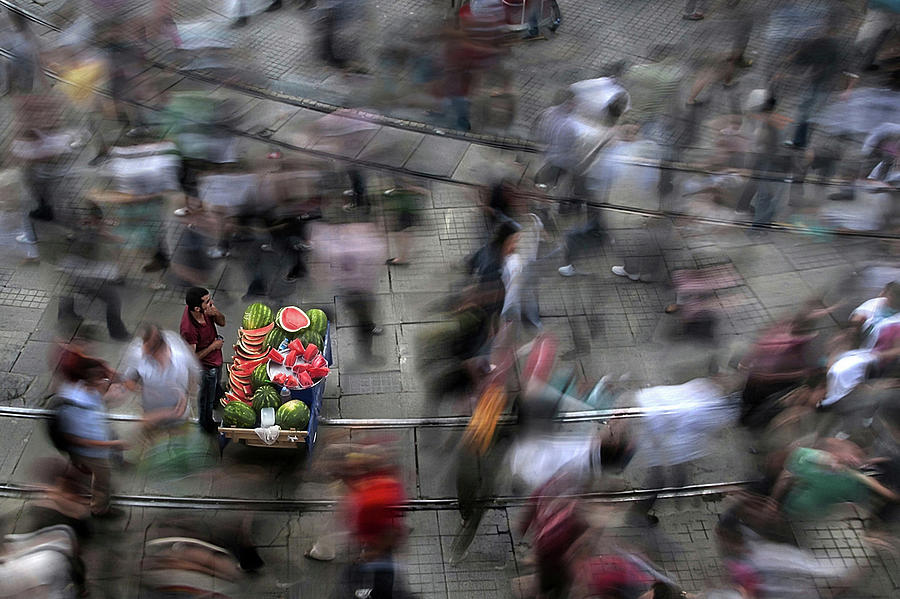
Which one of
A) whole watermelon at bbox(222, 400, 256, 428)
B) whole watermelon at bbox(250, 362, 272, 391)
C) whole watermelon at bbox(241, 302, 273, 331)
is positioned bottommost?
whole watermelon at bbox(222, 400, 256, 428)

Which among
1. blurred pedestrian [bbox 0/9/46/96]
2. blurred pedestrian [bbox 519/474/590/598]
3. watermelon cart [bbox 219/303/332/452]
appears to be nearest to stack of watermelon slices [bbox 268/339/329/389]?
watermelon cart [bbox 219/303/332/452]

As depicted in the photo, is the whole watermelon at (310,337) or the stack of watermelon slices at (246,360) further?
the whole watermelon at (310,337)

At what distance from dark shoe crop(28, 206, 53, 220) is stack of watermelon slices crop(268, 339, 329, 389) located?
4.08 meters

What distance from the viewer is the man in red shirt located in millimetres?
7031

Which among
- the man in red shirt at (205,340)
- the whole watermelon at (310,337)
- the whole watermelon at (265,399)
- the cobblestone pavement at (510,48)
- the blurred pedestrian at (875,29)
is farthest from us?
the blurred pedestrian at (875,29)

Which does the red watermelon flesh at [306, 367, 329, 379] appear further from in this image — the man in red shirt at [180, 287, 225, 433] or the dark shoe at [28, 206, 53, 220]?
the dark shoe at [28, 206, 53, 220]

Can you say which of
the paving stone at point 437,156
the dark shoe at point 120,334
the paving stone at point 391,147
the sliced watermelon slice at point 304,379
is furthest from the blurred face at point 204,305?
the paving stone at point 437,156

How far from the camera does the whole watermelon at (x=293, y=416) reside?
6.86 metres

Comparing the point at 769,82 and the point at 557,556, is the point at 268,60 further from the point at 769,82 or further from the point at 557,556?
the point at 557,556

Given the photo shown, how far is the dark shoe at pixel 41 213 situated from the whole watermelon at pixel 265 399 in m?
4.26

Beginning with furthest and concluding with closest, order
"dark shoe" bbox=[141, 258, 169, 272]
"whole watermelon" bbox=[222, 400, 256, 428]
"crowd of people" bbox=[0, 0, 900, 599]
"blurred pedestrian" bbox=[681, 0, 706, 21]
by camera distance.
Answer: "blurred pedestrian" bbox=[681, 0, 706, 21]
"dark shoe" bbox=[141, 258, 169, 272]
"whole watermelon" bbox=[222, 400, 256, 428]
"crowd of people" bbox=[0, 0, 900, 599]

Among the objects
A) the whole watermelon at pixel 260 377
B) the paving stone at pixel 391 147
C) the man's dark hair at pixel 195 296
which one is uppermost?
the man's dark hair at pixel 195 296

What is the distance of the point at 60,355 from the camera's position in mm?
6348

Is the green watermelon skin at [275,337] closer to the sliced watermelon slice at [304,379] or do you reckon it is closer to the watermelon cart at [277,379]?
the watermelon cart at [277,379]
